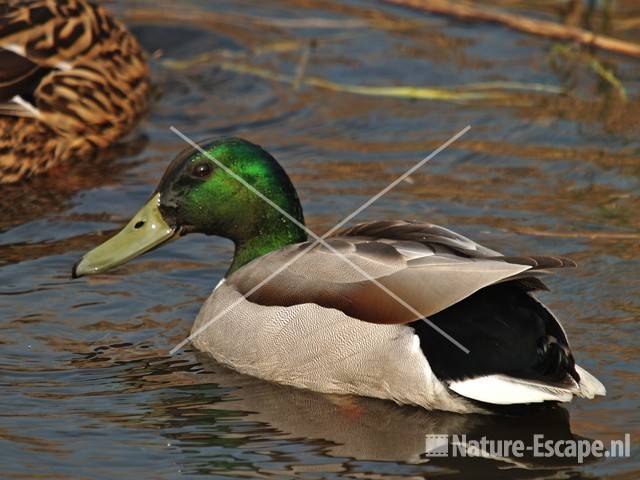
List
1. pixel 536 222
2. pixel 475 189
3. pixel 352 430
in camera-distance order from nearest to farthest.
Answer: pixel 352 430, pixel 536 222, pixel 475 189

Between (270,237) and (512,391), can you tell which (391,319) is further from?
(270,237)

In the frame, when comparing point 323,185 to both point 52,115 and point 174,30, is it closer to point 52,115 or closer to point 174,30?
point 52,115

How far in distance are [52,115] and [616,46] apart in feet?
12.5

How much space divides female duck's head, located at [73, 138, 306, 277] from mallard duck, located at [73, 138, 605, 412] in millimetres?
14

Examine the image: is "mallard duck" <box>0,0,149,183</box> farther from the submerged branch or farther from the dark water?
the submerged branch

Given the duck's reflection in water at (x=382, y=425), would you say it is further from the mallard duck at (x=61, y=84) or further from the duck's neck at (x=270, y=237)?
the mallard duck at (x=61, y=84)

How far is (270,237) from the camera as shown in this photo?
6641 mm

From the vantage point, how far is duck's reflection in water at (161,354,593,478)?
17.5ft

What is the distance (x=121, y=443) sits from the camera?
214 inches

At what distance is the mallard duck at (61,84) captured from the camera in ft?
28.5

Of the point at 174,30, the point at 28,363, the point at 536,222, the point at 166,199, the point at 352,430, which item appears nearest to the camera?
the point at 352,430

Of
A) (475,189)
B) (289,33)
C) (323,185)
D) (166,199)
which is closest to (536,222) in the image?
(475,189)

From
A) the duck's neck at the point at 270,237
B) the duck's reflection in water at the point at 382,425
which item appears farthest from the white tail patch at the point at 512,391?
the duck's neck at the point at 270,237

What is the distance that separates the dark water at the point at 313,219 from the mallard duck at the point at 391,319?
0.42ft
